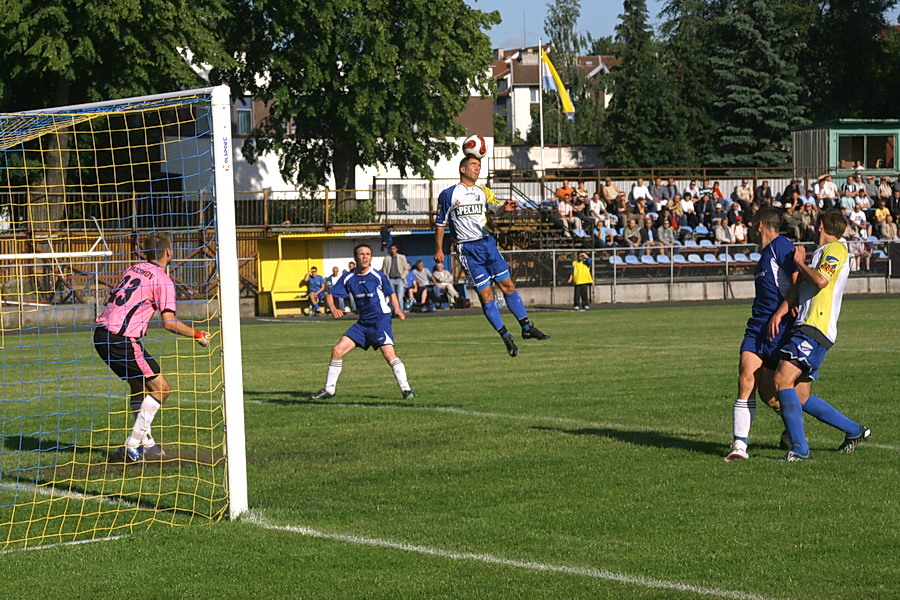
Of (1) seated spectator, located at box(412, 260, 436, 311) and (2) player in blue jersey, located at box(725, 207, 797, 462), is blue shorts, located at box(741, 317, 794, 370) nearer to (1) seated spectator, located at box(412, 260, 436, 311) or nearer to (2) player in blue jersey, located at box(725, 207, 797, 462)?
(2) player in blue jersey, located at box(725, 207, 797, 462)

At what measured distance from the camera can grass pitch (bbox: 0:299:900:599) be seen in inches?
235

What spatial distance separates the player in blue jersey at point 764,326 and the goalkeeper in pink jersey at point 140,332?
4.59 m

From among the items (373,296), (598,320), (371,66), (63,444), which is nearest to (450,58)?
(371,66)

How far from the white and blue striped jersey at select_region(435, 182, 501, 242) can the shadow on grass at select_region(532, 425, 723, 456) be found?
9.43ft

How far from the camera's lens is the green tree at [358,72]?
44.9 metres

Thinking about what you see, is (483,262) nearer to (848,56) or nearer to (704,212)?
(704,212)

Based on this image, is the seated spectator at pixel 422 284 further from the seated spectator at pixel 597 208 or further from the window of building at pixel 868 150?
the window of building at pixel 868 150

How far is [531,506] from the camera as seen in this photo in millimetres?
7672

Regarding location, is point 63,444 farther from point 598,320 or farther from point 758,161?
point 758,161

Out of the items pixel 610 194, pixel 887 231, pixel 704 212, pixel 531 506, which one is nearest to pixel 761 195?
pixel 704 212

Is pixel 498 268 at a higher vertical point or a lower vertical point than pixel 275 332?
higher

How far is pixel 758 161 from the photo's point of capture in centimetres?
6531

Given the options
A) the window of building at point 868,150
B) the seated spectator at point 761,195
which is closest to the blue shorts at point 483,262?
the seated spectator at point 761,195

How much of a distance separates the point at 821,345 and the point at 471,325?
19.3 m
